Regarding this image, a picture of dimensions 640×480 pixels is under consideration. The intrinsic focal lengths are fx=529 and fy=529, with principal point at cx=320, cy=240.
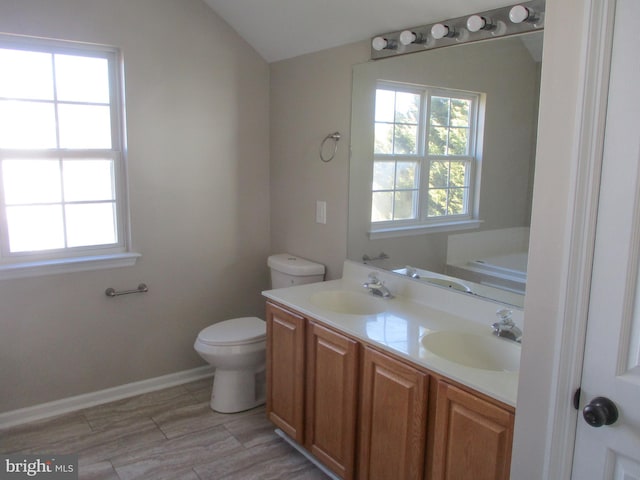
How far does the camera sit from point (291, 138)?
3420 mm

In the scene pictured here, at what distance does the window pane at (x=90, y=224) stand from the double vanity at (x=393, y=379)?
45.6 inches

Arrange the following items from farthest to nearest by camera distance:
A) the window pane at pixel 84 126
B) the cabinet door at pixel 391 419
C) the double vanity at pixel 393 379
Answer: the window pane at pixel 84 126, the cabinet door at pixel 391 419, the double vanity at pixel 393 379

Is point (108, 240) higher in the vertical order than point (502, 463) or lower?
higher

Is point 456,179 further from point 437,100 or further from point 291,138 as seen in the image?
point 291,138

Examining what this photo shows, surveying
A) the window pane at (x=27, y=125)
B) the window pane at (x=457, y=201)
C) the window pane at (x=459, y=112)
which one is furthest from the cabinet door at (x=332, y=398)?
the window pane at (x=27, y=125)

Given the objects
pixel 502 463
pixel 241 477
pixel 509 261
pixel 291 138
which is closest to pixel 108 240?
pixel 291 138

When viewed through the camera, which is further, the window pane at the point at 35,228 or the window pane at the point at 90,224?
the window pane at the point at 90,224

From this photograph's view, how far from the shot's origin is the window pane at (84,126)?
116 inches

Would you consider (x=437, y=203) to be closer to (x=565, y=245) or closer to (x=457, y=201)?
(x=457, y=201)

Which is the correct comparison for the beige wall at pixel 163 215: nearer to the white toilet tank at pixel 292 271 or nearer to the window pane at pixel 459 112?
the white toilet tank at pixel 292 271

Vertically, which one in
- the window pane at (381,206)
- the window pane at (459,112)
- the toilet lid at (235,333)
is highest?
the window pane at (459,112)

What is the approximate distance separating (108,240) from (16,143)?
0.72m

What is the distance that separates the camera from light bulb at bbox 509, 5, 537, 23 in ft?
6.48

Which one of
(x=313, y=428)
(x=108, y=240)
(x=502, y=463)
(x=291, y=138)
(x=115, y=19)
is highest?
(x=115, y=19)
